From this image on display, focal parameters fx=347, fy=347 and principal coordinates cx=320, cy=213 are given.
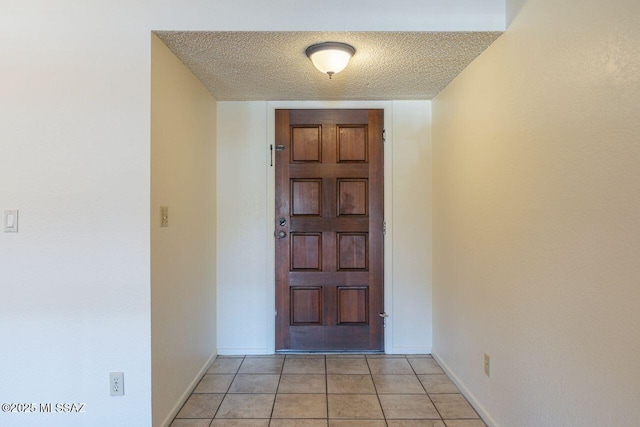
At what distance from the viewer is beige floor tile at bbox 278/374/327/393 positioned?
2.29 metres

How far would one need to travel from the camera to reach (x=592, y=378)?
1.17 metres

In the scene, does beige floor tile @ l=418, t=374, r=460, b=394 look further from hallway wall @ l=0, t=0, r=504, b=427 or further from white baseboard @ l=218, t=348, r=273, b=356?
hallway wall @ l=0, t=0, r=504, b=427

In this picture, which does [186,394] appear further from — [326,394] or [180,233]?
[180,233]

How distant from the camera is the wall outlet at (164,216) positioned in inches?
72.4

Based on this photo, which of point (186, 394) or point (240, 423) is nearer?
point (240, 423)

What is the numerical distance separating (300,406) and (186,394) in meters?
0.72

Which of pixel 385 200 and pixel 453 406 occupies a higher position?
pixel 385 200

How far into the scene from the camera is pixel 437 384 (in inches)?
93.4

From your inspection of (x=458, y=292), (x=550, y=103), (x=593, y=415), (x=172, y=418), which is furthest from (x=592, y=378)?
(x=172, y=418)
